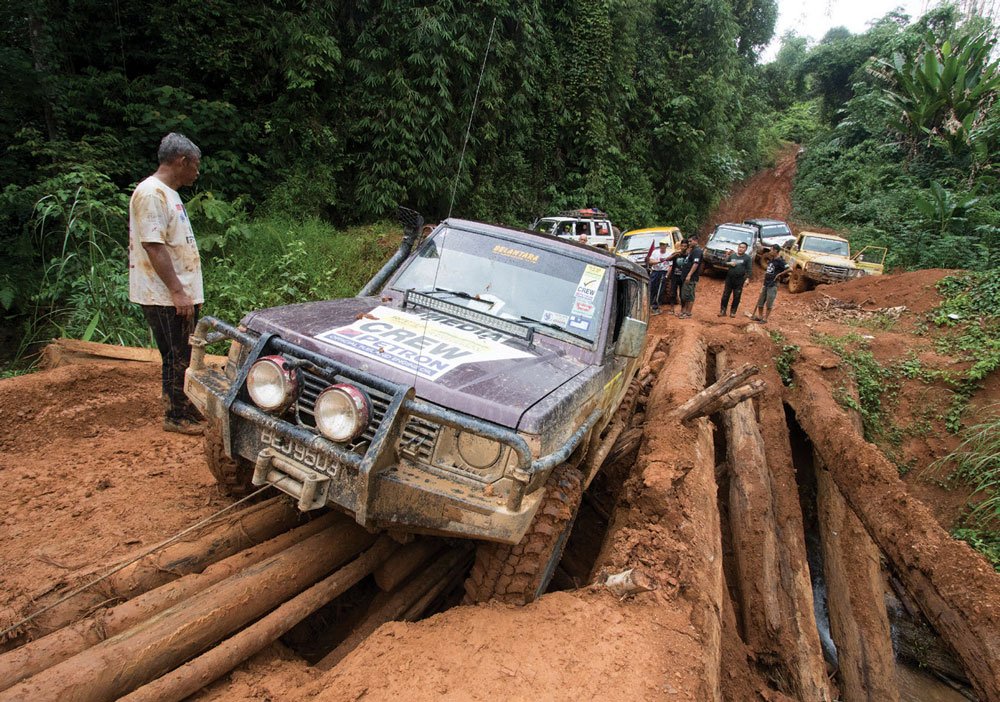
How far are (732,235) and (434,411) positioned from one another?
16.5 m

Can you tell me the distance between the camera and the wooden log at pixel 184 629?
6.07 feet

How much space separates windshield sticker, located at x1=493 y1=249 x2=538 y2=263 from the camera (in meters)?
3.91

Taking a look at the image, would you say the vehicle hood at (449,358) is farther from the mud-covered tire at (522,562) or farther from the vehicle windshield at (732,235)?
the vehicle windshield at (732,235)

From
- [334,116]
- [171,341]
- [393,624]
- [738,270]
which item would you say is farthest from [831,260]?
[393,624]

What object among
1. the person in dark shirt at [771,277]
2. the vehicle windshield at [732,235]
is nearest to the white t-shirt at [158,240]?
the person in dark shirt at [771,277]

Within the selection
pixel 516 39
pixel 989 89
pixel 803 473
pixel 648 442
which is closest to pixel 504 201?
pixel 516 39

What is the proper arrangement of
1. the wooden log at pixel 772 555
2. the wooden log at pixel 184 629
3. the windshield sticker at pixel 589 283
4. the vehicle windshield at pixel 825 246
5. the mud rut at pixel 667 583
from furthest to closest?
the vehicle windshield at pixel 825 246 → the windshield sticker at pixel 589 283 → the wooden log at pixel 772 555 → the mud rut at pixel 667 583 → the wooden log at pixel 184 629

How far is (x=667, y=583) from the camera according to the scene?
290cm

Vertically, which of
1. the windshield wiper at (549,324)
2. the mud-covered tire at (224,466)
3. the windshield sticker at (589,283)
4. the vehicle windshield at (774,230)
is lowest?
the mud-covered tire at (224,466)

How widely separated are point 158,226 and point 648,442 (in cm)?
369

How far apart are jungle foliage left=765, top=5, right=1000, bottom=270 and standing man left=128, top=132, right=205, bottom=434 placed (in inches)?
663

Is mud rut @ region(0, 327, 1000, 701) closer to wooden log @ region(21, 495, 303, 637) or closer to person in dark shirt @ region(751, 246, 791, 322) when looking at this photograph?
wooden log @ region(21, 495, 303, 637)

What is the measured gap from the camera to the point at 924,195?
1838cm

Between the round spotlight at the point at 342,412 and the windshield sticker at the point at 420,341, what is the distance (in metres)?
0.39
